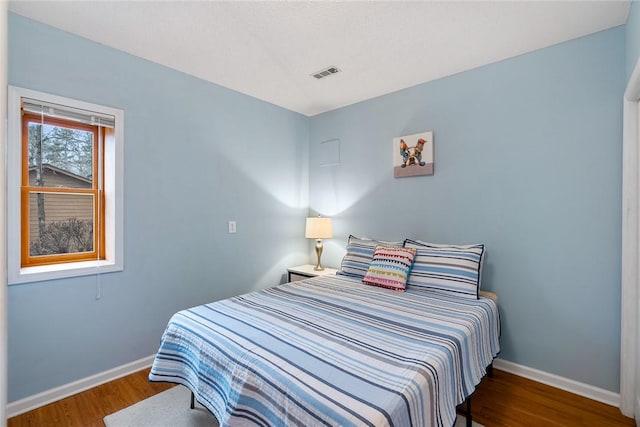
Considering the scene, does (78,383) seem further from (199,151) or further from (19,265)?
(199,151)

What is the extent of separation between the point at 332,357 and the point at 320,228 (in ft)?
7.11

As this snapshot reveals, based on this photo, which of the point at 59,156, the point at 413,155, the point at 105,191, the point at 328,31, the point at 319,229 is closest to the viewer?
the point at 328,31

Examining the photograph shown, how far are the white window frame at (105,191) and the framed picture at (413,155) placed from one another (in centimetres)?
242

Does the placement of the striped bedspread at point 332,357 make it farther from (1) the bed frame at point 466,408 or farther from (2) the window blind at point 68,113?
(2) the window blind at point 68,113

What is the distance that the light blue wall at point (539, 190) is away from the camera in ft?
6.76

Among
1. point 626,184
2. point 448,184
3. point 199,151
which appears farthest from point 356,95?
point 626,184

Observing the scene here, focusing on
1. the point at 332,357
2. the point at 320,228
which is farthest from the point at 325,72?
the point at 332,357

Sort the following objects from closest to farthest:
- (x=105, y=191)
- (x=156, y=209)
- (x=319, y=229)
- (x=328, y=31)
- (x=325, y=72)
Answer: (x=328, y=31)
(x=105, y=191)
(x=156, y=209)
(x=325, y=72)
(x=319, y=229)

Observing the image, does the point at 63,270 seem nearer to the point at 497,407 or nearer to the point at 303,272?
Result: the point at 303,272

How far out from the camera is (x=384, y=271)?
2.46 m

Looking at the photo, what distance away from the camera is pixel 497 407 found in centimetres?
199

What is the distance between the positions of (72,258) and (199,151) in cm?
131

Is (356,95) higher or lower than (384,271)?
higher

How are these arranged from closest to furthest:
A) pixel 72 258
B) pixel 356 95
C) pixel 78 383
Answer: pixel 78 383 → pixel 72 258 → pixel 356 95
